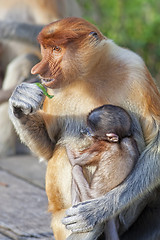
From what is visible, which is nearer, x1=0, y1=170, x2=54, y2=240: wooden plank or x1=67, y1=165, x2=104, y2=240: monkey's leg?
x1=67, y1=165, x2=104, y2=240: monkey's leg

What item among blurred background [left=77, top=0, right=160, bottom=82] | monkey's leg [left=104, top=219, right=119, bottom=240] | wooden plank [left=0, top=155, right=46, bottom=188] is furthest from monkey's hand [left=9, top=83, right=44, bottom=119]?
blurred background [left=77, top=0, right=160, bottom=82]

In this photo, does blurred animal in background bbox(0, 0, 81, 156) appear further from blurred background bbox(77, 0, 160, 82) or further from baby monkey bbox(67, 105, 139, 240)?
baby monkey bbox(67, 105, 139, 240)

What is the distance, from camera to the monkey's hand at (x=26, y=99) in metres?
2.73

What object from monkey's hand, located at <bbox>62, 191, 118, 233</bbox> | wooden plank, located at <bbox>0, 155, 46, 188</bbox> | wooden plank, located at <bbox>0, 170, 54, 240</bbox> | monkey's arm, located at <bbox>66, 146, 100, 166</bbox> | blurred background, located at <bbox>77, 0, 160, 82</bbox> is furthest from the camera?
blurred background, located at <bbox>77, 0, 160, 82</bbox>

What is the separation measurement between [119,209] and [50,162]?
54 centimetres

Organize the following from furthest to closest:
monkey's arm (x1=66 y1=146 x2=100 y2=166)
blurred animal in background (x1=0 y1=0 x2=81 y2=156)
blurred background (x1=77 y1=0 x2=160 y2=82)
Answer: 1. blurred background (x1=77 y1=0 x2=160 y2=82)
2. blurred animal in background (x1=0 y1=0 x2=81 y2=156)
3. monkey's arm (x1=66 y1=146 x2=100 y2=166)

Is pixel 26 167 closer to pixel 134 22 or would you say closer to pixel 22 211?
pixel 22 211

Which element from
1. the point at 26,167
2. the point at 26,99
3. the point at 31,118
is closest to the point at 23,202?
the point at 26,167

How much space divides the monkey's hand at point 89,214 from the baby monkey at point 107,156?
56 mm

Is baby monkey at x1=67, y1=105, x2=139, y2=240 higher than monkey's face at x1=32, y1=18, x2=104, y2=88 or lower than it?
lower

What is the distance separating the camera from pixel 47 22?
7.34 m

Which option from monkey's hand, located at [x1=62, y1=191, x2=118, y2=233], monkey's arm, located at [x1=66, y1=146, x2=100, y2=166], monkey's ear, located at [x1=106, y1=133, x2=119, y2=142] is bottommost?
monkey's hand, located at [x1=62, y1=191, x2=118, y2=233]

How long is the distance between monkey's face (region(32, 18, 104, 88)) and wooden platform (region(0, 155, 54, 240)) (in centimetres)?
114

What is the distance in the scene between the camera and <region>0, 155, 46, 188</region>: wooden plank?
461 cm
